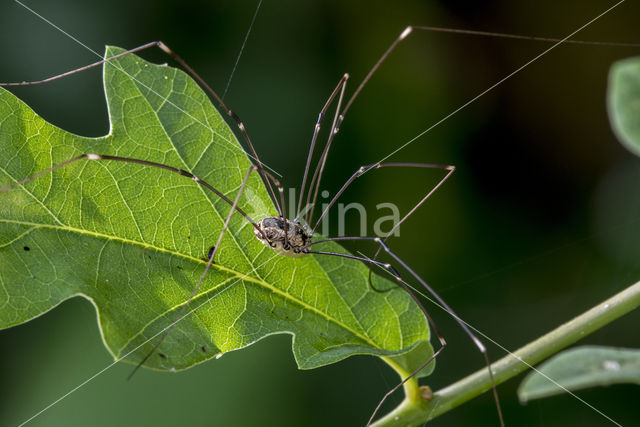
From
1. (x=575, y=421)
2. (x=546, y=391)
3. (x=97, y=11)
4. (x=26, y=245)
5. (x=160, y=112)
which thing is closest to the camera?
(x=26, y=245)

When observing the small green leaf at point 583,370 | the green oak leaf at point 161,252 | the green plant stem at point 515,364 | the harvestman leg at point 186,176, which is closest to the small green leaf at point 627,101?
the green plant stem at point 515,364

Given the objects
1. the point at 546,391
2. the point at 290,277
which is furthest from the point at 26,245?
the point at 546,391

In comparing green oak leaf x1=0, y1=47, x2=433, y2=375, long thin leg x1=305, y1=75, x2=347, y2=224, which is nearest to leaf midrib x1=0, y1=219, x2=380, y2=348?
green oak leaf x1=0, y1=47, x2=433, y2=375

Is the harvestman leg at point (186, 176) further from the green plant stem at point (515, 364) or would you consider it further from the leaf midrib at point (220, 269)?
the green plant stem at point (515, 364)

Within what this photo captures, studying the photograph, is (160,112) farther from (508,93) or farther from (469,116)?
(508,93)

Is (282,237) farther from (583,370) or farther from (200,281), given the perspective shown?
(583,370)

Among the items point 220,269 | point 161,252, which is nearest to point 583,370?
point 220,269
